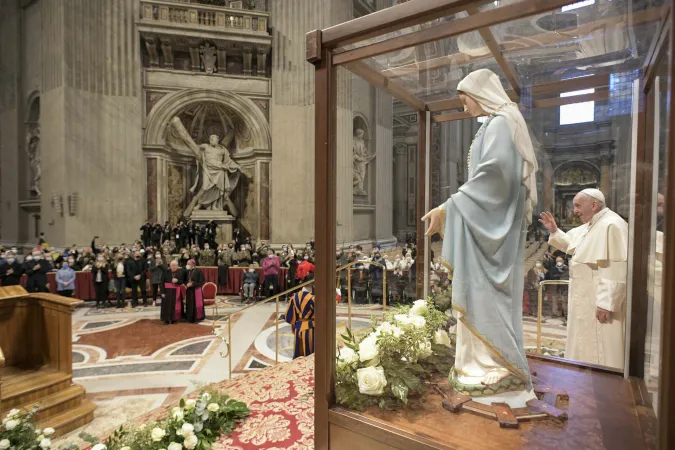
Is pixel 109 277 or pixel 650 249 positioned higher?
pixel 650 249

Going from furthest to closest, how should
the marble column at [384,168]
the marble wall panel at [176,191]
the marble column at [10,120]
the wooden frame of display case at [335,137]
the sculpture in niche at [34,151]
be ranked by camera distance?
1. the marble column at [10,120]
2. the sculpture in niche at [34,151]
3. the marble wall panel at [176,191]
4. the marble column at [384,168]
5. the wooden frame of display case at [335,137]

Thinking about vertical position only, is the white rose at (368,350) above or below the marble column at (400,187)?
below

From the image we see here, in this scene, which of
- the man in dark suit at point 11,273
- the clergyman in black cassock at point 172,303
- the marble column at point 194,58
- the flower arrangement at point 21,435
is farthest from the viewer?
the marble column at point 194,58

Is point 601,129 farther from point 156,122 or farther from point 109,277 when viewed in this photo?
point 156,122

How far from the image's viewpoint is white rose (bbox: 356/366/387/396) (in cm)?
229

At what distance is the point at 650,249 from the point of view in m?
1.84

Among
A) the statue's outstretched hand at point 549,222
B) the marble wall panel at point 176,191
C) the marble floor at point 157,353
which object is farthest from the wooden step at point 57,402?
the marble wall panel at point 176,191

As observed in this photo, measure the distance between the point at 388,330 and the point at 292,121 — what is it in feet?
43.9

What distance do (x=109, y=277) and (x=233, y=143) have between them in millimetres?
7491

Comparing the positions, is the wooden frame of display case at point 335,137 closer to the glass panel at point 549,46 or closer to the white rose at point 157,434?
the glass panel at point 549,46

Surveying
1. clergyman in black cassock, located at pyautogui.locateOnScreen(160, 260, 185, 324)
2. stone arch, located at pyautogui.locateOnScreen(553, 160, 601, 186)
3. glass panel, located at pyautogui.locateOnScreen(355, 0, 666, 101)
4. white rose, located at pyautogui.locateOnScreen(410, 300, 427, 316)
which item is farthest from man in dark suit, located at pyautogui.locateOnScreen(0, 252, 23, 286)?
stone arch, located at pyautogui.locateOnScreen(553, 160, 601, 186)

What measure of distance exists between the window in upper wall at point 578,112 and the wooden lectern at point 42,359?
204 inches

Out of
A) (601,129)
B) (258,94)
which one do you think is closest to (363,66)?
(601,129)

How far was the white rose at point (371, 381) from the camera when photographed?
7.52 ft
